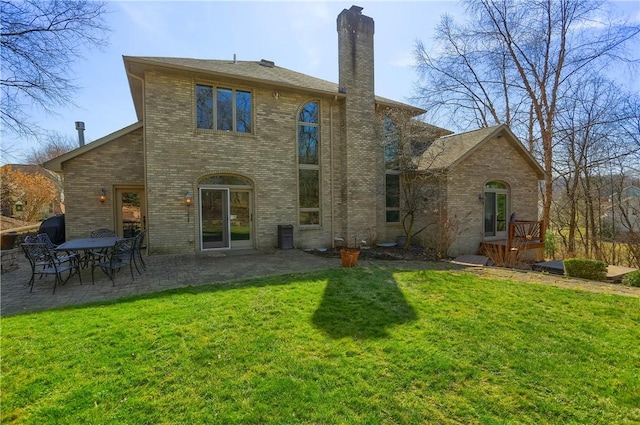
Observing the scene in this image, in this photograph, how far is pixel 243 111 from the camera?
37.2ft

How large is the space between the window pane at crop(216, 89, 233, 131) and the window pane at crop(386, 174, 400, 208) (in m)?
7.61

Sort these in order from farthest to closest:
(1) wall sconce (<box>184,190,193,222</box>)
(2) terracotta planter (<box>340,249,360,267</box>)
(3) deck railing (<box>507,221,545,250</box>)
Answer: (3) deck railing (<box>507,221,545,250</box>), (1) wall sconce (<box>184,190,193,222</box>), (2) terracotta planter (<box>340,249,360,267</box>)

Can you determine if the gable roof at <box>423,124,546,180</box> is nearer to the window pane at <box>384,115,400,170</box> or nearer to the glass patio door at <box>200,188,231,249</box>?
the window pane at <box>384,115,400,170</box>

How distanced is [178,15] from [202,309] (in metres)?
9.06

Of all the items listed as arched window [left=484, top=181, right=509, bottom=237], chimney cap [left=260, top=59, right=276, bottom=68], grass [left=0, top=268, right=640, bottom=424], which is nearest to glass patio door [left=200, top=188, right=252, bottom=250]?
grass [left=0, top=268, right=640, bottom=424]

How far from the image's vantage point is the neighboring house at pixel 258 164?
10.2 m

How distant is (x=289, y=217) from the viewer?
1208 cm

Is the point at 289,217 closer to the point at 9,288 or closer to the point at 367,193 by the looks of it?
the point at 367,193

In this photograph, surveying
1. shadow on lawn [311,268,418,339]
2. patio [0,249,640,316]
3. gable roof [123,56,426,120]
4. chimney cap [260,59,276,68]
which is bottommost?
shadow on lawn [311,268,418,339]

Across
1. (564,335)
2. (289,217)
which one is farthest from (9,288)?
(564,335)

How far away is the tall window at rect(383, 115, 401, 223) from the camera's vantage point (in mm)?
13758

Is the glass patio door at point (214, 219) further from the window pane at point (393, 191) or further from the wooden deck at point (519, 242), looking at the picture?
Answer: the wooden deck at point (519, 242)

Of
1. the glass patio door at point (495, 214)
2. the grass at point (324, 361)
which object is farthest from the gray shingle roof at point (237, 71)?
the grass at point (324, 361)

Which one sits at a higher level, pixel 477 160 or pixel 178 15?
pixel 178 15
